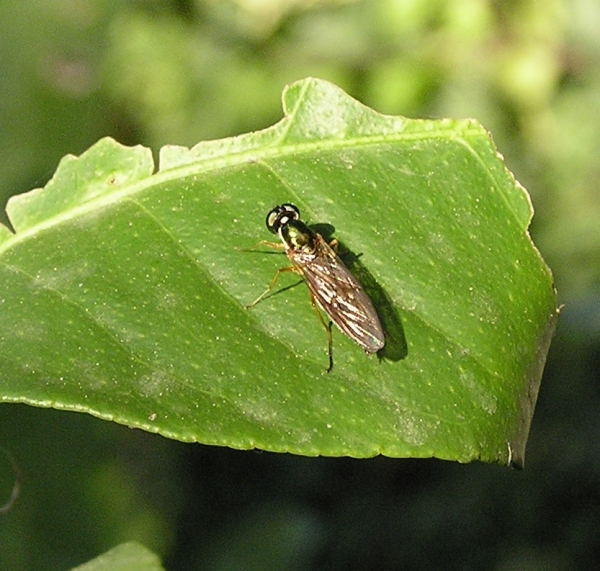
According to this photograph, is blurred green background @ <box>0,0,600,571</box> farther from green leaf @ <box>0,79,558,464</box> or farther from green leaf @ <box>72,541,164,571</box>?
green leaf @ <box>0,79,558,464</box>

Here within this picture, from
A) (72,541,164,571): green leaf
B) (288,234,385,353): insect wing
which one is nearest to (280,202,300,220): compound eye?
(288,234,385,353): insect wing

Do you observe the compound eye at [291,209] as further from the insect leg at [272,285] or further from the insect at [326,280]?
the insect leg at [272,285]

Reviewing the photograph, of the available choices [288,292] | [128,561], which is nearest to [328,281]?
[288,292]

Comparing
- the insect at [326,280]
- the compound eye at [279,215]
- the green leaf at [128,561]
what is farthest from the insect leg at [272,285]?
the green leaf at [128,561]

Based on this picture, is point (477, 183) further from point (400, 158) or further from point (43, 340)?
point (43, 340)

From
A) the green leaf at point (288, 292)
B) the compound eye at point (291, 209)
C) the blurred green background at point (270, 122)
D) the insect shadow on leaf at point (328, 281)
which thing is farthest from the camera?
the blurred green background at point (270, 122)

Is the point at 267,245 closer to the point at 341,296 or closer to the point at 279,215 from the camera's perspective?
the point at 279,215

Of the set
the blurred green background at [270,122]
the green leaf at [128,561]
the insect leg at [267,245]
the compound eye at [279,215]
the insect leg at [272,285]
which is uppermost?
the compound eye at [279,215]
